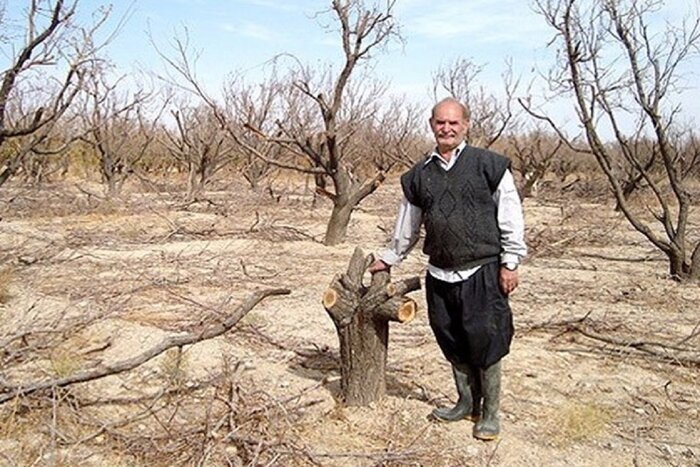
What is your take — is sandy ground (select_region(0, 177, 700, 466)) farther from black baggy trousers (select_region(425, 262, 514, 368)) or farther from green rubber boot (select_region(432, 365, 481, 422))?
black baggy trousers (select_region(425, 262, 514, 368))

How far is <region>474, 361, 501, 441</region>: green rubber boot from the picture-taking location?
3455 mm

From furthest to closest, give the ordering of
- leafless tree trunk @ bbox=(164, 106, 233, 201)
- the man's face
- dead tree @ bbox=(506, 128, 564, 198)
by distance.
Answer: dead tree @ bbox=(506, 128, 564, 198)
leafless tree trunk @ bbox=(164, 106, 233, 201)
the man's face

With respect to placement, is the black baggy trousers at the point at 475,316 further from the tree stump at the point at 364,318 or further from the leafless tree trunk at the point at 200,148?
the leafless tree trunk at the point at 200,148

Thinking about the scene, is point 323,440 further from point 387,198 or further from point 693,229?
point 387,198

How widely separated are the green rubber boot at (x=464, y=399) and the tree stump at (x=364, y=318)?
0.42 meters

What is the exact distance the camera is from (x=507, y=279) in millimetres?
3279

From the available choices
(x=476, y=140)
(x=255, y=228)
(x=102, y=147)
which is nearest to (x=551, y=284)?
(x=255, y=228)

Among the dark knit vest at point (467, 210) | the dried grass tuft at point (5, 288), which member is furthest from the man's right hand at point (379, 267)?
the dried grass tuft at point (5, 288)

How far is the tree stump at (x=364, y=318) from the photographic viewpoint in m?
3.60

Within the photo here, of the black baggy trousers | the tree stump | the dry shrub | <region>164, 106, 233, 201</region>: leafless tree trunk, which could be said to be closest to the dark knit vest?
the black baggy trousers

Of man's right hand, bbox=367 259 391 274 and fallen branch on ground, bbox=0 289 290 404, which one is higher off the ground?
man's right hand, bbox=367 259 391 274

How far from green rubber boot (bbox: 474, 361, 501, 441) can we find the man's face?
124 cm

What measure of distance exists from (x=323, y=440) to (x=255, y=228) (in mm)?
9573

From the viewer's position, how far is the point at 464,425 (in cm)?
367
